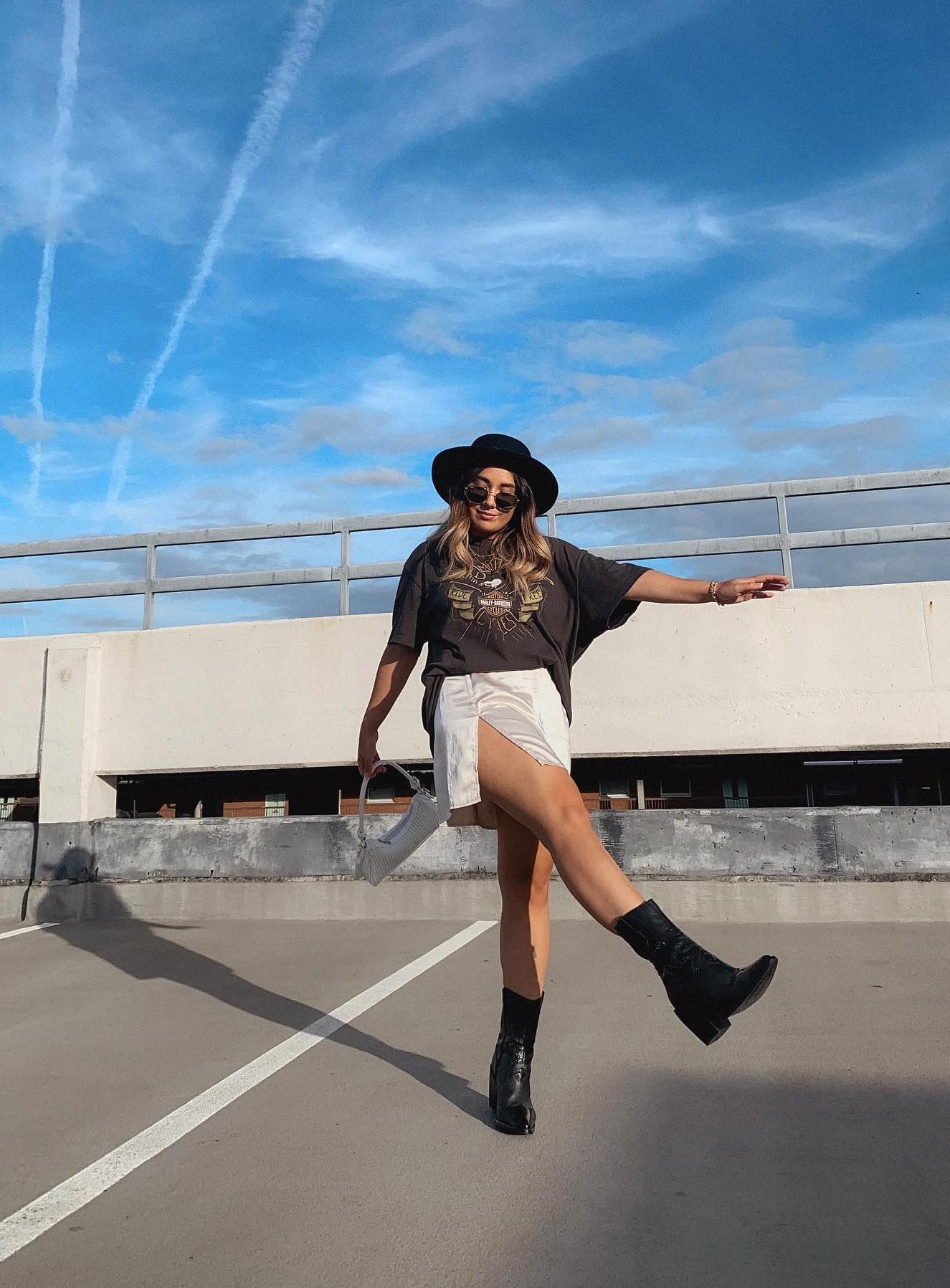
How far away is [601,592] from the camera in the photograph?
2.92 m

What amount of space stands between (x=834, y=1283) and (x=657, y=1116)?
3.52 feet

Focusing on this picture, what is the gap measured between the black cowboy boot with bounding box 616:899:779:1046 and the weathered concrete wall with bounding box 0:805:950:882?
4809mm

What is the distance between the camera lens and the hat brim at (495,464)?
302cm

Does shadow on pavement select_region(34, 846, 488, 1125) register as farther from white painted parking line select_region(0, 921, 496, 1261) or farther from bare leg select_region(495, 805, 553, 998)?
bare leg select_region(495, 805, 553, 998)

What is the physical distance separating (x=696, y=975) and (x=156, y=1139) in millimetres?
1555

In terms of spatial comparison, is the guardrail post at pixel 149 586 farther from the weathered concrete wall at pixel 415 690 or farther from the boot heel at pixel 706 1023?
the boot heel at pixel 706 1023

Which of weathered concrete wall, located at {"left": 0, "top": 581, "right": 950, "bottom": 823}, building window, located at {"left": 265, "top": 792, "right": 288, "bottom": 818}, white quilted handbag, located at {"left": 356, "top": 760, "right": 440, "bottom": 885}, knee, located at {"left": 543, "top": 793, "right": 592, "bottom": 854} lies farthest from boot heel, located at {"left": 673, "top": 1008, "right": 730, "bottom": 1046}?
building window, located at {"left": 265, "top": 792, "right": 288, "bottom": 818}

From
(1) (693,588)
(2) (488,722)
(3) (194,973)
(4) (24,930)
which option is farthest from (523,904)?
(4) (24,930)

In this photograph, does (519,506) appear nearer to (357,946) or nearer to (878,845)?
(357,946)

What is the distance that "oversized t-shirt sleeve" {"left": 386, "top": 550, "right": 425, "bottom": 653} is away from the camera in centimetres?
300

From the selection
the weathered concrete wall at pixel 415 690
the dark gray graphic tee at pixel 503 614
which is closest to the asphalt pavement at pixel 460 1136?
the dark gray graphic tee at pixel 503 614

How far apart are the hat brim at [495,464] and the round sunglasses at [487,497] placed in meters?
0.09

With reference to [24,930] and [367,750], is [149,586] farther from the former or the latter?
[367,750]

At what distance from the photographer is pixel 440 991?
479cm
